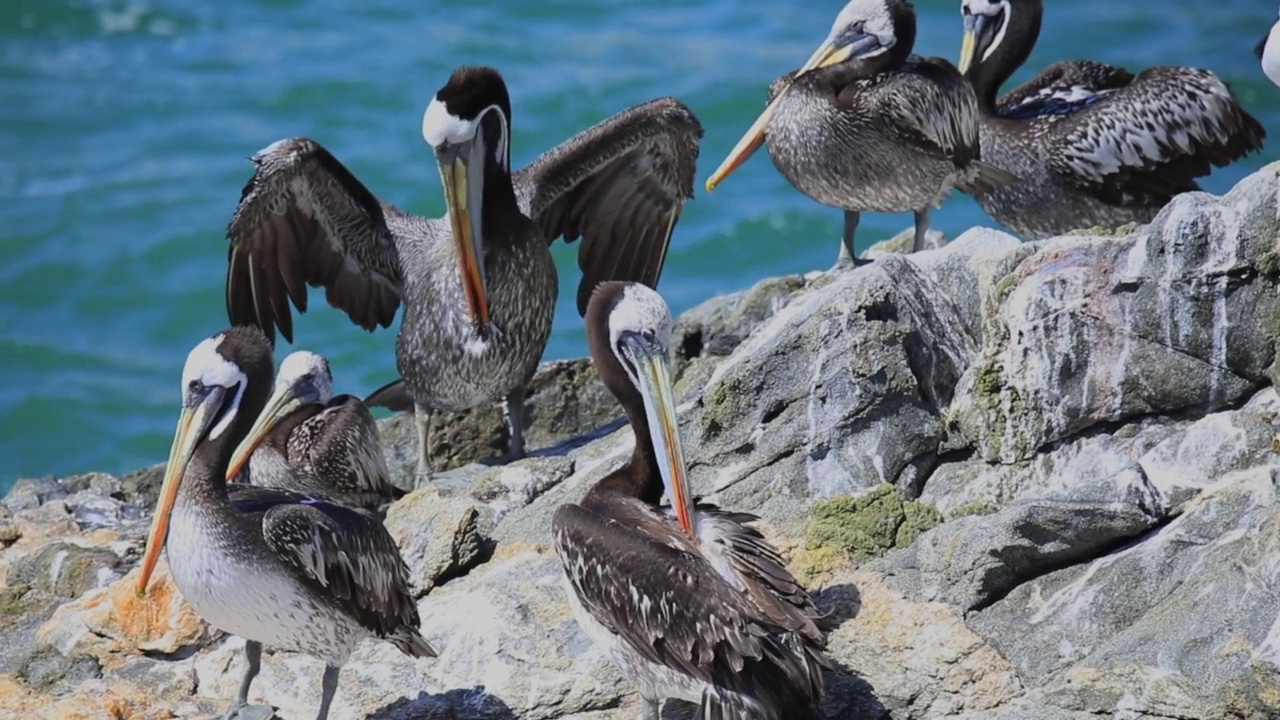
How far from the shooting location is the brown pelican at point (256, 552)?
5.95 metres

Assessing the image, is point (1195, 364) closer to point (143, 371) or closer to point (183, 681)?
point (183, 681)

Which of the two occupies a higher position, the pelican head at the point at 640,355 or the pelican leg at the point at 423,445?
the pelican leg at the point at 423,445

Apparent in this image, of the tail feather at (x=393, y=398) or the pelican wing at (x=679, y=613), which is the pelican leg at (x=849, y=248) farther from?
the pelican wing at (x=679, y=613)

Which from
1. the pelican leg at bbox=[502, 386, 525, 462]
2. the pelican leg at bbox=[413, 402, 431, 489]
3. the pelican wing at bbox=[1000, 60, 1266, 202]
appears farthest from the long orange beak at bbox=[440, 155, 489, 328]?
the pelican wing at bbox=[1000, 60, 1266, 202]

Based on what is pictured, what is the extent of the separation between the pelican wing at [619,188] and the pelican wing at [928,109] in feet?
2.72

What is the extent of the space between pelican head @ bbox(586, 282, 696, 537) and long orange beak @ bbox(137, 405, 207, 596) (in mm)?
1323

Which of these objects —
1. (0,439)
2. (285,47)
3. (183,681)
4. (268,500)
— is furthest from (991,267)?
(285,47)

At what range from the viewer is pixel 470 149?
25.5 ft

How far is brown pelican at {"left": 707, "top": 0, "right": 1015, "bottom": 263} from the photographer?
875 cm

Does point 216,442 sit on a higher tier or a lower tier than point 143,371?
lower

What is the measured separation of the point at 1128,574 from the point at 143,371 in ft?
41.1

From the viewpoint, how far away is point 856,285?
22.8 feet

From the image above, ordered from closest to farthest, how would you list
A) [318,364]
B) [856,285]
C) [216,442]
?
[216,442] → [856,285] → [318,364]

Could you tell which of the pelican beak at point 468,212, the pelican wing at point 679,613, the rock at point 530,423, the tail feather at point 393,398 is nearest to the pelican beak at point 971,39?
the rock at point 530,423
